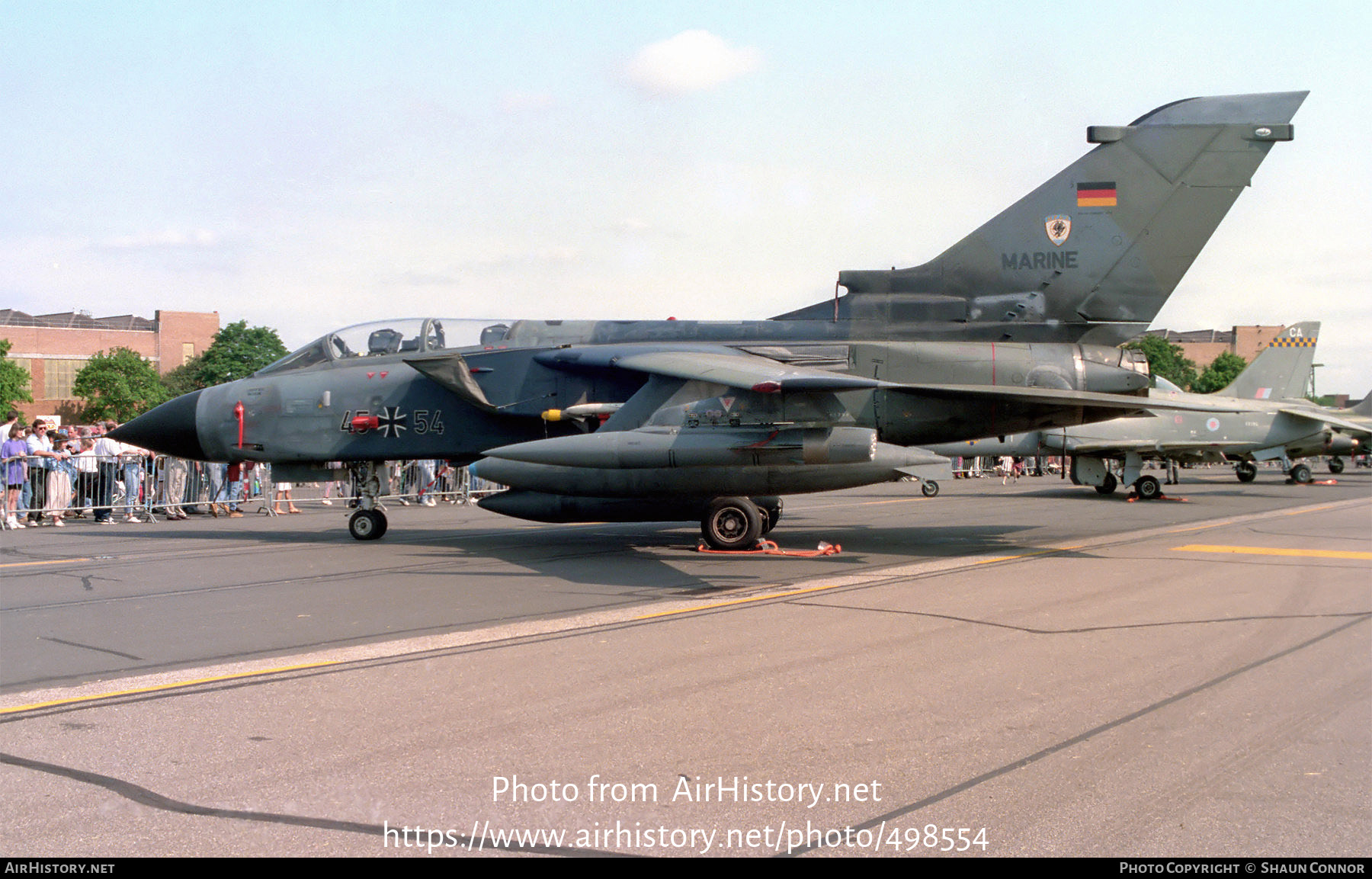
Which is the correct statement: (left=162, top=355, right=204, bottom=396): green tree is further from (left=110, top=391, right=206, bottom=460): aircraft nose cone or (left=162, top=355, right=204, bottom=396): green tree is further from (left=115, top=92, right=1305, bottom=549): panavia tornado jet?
(left=115, top=92, right=1305, bottom=549): panavia tornado jet

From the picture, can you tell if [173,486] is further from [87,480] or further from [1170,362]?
[1170,362]

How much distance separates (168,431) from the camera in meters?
13.6

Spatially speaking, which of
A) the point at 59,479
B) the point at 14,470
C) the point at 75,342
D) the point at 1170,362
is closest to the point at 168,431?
the point at 14,470

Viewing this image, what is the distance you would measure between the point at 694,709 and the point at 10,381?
83.8 metres

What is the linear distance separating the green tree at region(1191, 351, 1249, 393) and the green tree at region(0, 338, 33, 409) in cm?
9796

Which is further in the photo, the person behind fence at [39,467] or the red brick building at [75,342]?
the red brick building at [75,342]

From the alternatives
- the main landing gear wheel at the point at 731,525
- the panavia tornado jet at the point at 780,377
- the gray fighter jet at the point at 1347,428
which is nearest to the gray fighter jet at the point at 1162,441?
the gray fighter jet at the point at 1347,428

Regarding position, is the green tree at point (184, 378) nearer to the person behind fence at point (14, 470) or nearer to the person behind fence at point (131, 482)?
the person behind fence at point (131, 482)

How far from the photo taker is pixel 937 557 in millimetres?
11375

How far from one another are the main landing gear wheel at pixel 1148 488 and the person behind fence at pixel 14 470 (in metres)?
22.1

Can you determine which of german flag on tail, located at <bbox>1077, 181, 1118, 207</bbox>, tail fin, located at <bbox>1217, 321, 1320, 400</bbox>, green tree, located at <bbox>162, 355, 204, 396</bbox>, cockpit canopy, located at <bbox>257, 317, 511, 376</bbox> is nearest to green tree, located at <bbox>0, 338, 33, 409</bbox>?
green tree, located at <bbox>162, 355, 204, 396</bbox>

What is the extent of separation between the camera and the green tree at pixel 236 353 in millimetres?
79000

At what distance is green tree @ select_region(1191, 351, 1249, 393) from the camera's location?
3888 inches
